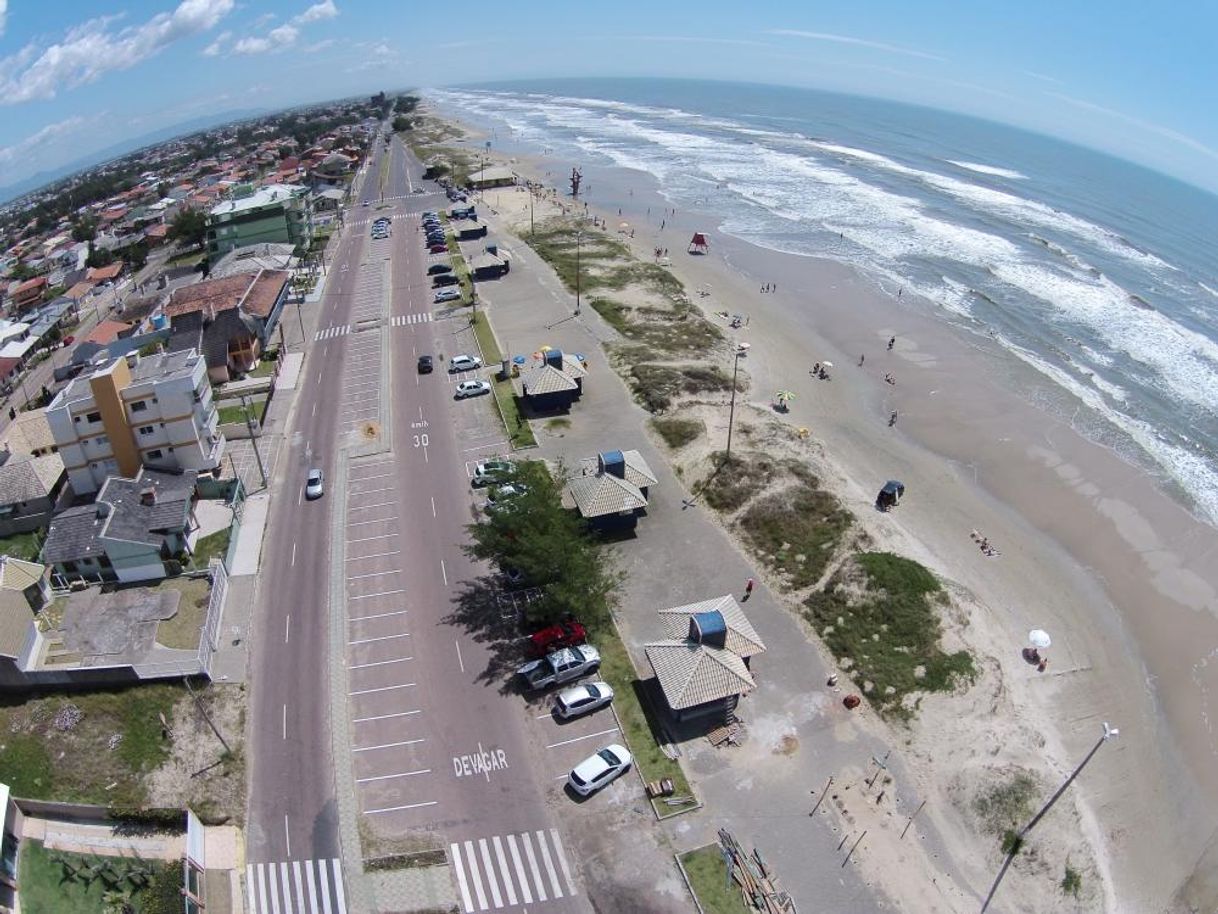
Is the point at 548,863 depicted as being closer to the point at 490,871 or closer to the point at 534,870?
the point at 534,870

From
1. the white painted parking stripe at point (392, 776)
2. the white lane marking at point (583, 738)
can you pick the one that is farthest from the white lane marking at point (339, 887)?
the white lane marking at point (583, 738)

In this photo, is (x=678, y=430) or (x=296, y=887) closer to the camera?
(x=296, y=887)

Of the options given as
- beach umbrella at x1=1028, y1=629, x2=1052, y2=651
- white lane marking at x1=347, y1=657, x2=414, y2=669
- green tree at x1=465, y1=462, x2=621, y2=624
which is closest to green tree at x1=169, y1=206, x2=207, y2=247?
green tree at x1=465, y1=462, x2=621, y2=624

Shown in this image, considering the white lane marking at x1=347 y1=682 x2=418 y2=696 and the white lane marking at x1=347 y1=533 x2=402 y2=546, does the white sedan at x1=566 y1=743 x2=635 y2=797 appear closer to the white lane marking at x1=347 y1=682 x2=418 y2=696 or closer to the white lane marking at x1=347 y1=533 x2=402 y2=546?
the white lane marking at x1=347 y1=682 x2=418 y2=696

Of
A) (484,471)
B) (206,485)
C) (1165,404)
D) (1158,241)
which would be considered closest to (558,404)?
(484,471)

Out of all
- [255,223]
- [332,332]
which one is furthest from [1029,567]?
[255,223]

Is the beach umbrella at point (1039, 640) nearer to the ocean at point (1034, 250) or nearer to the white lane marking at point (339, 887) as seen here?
the ocean at point (1034, 250)
